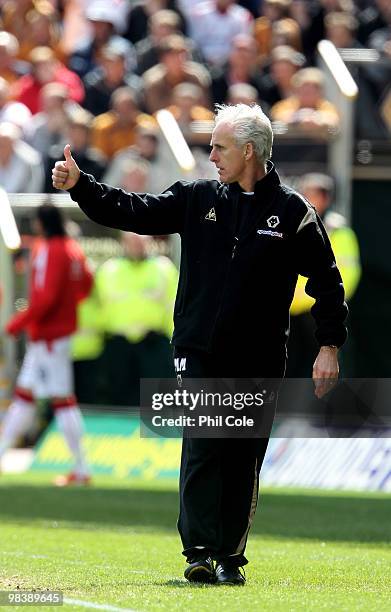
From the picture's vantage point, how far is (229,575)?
755cm

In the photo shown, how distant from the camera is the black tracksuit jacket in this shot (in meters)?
7.48

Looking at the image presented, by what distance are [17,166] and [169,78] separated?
2130 mm

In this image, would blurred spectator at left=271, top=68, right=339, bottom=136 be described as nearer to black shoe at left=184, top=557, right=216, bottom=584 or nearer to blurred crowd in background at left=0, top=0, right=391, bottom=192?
blurred crowd in background at left=0, top=0, right=391, bottom=192

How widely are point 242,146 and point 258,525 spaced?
431cm

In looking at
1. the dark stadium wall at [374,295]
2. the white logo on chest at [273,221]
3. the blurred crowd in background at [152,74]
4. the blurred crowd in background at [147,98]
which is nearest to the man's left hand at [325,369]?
the white logo on chest at [273,221]

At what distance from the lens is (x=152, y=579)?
25.4 ft

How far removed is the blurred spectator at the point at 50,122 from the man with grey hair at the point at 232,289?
10.4 m

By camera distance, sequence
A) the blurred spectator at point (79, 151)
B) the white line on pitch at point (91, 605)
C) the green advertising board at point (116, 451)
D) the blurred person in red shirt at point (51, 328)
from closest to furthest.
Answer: the white line on pitch at point (91, 605) < the blurred person in red shirt at point (51, 328) < the green advertising board at point (116, 451) < the blurred spectator at point (79, 151)

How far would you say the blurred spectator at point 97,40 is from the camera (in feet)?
66.5

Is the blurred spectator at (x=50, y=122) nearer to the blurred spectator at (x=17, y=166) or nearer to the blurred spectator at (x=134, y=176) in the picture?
the blurred spectator at (x=17, y=166)

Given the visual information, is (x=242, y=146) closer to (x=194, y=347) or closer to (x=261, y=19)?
(x=194, y=347)

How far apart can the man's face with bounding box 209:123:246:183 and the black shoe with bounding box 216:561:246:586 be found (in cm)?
194

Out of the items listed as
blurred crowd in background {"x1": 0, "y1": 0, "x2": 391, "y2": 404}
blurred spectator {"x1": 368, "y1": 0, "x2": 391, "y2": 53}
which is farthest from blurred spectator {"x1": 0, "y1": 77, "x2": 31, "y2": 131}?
blurred spectator {"x1": 368, "y1": 0, "x2": 391, "y2": 53}

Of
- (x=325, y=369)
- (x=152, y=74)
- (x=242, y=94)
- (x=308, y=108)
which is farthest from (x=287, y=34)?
(x=325, y=369)
